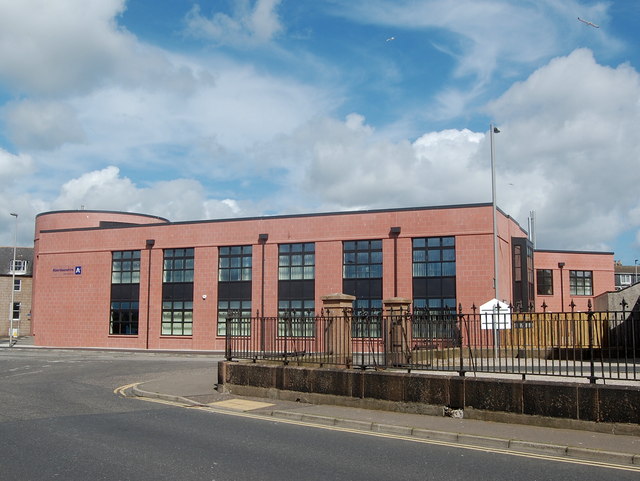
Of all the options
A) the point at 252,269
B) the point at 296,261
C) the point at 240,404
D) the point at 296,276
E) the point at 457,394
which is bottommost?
the point at 240,404

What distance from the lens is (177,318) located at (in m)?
40.8

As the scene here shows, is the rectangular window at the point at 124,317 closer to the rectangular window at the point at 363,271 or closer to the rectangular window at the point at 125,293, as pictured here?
the rectangular window at the point at 125,293

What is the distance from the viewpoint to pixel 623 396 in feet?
32.2

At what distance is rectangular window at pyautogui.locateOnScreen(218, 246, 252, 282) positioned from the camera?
3951 cm

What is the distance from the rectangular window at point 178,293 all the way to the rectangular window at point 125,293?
2.10m

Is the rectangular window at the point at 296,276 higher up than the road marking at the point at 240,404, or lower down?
higher up

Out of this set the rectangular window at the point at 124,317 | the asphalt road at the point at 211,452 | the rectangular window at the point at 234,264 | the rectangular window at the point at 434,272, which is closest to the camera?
the asphalt road at the point at 211,452

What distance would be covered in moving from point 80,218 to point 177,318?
1661cm

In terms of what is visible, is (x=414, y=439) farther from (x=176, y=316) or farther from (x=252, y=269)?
(x=176, y=316)

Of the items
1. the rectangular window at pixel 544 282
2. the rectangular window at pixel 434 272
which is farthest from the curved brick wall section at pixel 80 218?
the rectangular window at pixel 544 282

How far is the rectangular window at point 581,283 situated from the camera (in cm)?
5181

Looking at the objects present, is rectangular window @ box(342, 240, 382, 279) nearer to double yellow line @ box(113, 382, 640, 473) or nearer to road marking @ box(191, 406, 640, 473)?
double yellow line @ box(113, 382, 640, 473)

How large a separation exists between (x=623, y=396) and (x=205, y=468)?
6.30m

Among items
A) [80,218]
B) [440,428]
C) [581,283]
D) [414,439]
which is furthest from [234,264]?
[414,439]
